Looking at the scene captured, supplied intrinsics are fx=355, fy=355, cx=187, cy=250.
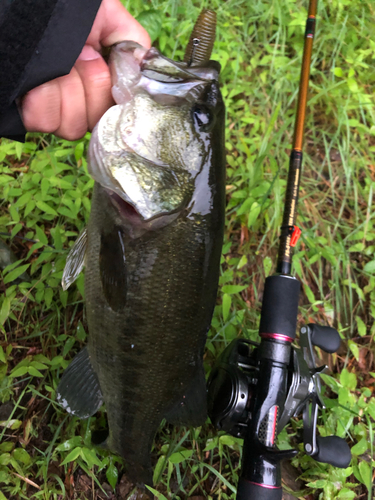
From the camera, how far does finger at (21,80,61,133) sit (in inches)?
60.1

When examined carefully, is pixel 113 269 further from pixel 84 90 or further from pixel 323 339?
pixel 323 339

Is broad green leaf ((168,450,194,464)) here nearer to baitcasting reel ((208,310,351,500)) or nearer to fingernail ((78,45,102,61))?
baitcasting reel ((208,310,351,500))

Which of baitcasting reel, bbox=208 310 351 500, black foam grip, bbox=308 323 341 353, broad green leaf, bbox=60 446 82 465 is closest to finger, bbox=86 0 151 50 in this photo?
baitcasting reel, bbox=208 310 351 500

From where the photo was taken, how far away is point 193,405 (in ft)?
5.79

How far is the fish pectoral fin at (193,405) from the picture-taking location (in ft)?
5.73

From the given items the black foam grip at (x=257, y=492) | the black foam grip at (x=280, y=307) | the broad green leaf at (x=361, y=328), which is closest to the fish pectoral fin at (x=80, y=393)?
the black foam grip at (x=257, y=492)

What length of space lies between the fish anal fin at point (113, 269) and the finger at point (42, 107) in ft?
1.93

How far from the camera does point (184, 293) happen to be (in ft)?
5.20

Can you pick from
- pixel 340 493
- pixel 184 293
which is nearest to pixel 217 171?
pixel 184 293

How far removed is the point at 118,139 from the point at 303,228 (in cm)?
184

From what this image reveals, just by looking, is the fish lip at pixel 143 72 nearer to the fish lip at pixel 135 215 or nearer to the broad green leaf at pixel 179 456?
the fish lip at pixel 135 215

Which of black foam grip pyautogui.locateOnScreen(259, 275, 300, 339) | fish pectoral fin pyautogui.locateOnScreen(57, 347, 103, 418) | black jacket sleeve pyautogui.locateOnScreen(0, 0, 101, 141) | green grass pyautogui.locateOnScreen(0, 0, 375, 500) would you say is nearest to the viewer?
black jacket sleeve pyautogui.locateOnScreen(0, 0, 101, 141)

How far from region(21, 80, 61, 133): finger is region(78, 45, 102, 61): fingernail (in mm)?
192

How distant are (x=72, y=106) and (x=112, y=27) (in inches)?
17.0
